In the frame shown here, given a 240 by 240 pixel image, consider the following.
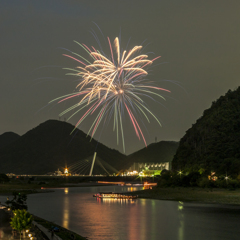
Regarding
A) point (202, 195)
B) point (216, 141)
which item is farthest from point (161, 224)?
point (216, 141)

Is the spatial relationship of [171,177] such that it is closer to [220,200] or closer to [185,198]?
[185,198]

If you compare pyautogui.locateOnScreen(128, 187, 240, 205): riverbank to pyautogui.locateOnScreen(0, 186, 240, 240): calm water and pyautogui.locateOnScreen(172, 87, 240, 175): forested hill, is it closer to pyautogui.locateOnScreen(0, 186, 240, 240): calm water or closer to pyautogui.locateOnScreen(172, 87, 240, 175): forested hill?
pyautogui.locateOnScreen(172, 87, 240, 175): forested hill

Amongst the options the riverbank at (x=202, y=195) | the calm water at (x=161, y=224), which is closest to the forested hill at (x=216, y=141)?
the riverbank at (x=202, y=195)

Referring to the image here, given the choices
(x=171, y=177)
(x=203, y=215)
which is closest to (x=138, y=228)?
(x=203, y=215)

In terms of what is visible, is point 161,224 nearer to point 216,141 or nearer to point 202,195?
point 202,195

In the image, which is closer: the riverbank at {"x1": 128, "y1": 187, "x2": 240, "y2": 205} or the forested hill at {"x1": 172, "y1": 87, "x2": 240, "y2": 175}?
the riverbank at {"x1": 128, "y1": 187, "x2": 240, "y2": 205}

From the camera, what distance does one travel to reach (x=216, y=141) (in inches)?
3844

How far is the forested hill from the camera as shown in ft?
295

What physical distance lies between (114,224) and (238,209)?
877 inches

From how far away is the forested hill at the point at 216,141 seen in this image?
295 feet

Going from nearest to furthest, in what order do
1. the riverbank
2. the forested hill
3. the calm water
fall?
the calm water → the riverbank → the forested hill

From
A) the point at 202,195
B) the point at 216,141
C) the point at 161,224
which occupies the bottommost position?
the point at 161,224

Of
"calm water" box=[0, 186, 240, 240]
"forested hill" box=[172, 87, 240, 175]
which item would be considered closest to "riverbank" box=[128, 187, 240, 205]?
"forested hill" box=[172, 87, 240, 175]

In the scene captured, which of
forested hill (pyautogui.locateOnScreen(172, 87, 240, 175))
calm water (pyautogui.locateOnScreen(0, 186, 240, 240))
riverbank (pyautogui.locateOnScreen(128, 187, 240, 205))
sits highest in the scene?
forested hill (pyautogui.locateOnScreen(172, 87, 240, 175))
